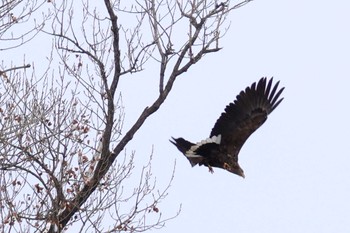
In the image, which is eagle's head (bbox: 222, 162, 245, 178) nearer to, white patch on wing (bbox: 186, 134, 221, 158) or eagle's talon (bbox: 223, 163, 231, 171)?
eagle's talon (bbox: 223, 163, 231, 171)

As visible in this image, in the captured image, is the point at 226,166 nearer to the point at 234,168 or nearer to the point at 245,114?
the point at 234,168

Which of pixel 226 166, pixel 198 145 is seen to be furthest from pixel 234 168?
pixel 198 145

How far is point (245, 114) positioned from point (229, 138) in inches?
15.3

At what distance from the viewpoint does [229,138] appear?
39.0 ft

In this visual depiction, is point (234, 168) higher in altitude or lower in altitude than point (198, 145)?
lower

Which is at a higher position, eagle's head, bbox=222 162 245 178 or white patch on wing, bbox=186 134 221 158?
white patch on wing, bbox=186 134 221 158

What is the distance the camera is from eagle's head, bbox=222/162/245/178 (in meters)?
11.8

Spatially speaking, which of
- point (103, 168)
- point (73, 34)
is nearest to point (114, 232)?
point (103, 168)

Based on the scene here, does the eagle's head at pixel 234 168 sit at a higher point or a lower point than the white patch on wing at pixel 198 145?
lower

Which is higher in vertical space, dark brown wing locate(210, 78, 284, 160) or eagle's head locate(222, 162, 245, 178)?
dark brown wing locate(210, 78, 284, 160)

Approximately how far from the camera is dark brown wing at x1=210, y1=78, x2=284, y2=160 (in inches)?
469

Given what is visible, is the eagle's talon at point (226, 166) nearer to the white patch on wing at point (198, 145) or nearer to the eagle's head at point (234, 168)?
the eagle's head at point (234, 168)

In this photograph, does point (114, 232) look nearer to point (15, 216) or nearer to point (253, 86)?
point (15, 216)

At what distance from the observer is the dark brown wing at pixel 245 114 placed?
11914 millimetres
